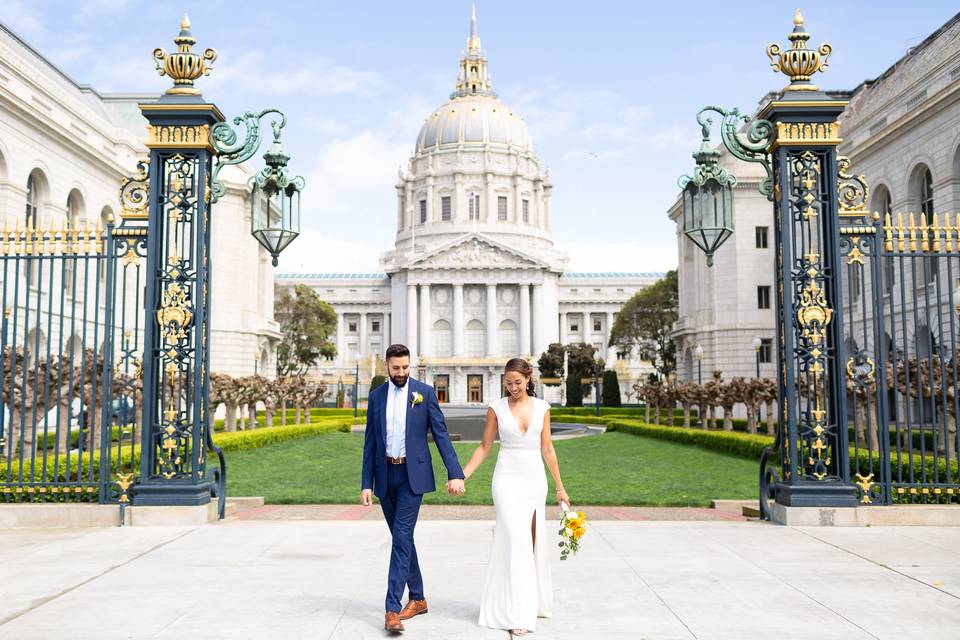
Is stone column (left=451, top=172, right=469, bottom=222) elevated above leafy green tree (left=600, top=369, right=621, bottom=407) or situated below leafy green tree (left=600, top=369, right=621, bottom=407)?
above

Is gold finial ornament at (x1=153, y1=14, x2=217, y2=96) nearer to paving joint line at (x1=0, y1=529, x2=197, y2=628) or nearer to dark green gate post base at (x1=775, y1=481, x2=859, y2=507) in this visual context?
paving joint line at (x1=0, y1=529, x2=197, y2=628)

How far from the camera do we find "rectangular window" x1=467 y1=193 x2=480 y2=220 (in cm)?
10862

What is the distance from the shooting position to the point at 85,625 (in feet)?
19.1

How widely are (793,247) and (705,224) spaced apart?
1.70 m

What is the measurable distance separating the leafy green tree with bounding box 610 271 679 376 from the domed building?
19944 mm

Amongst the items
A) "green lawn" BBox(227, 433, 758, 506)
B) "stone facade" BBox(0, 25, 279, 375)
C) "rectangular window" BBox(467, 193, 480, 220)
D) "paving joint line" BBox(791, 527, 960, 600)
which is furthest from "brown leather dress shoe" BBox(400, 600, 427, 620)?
"rectangular window" BBox(467, 193, 480, 220)

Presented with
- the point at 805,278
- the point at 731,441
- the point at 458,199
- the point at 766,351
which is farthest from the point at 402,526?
the point at 458,199

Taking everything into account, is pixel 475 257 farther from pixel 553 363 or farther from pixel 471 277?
pixel 553 363

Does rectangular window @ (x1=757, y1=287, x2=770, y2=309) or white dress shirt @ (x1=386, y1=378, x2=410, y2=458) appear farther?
rectangular window @ (x1=757, y1=287, x2=770, y2=309)

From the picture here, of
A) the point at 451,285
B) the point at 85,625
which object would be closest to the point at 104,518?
the point at 85,625

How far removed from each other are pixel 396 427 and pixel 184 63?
6.64 m

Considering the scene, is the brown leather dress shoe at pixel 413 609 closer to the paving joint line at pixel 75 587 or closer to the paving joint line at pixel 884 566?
the paving joint line at pixel 75 587

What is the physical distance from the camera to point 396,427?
6.25 metres

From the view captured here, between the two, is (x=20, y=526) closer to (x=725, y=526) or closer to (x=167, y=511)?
(x=167, y=511)
